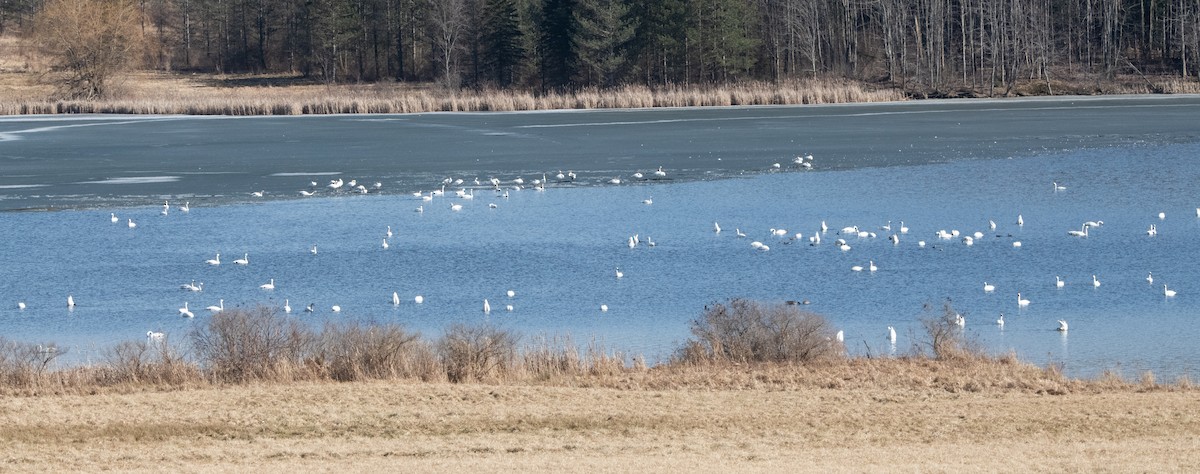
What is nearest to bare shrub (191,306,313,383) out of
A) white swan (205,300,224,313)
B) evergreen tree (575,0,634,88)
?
white swan (205,300,224,313)

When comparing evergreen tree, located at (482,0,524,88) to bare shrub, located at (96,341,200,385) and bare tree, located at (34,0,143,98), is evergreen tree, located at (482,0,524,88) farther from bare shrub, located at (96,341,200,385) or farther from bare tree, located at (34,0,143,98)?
bare shrub, located at (96,341,200,385)

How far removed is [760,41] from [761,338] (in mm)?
61251

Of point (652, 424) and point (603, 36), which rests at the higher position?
point (603, 36)

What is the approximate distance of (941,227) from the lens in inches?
1051

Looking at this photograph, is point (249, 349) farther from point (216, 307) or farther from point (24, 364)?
point (216, 307)

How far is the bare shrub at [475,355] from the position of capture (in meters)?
15.9

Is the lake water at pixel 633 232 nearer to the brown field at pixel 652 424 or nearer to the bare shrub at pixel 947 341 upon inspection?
the bare shrub at pixel 947 341

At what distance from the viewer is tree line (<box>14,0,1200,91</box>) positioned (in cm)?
7300

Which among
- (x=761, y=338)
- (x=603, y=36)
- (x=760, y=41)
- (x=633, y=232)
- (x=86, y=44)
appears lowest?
(x=761, y=338)

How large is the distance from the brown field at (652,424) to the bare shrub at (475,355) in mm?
533

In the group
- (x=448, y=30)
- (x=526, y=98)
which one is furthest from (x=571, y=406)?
(x=448, y=30)

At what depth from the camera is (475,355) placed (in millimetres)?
16016

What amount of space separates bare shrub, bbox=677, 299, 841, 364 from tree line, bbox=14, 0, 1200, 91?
54.5 metres

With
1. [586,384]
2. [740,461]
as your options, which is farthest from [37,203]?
[740,461]
